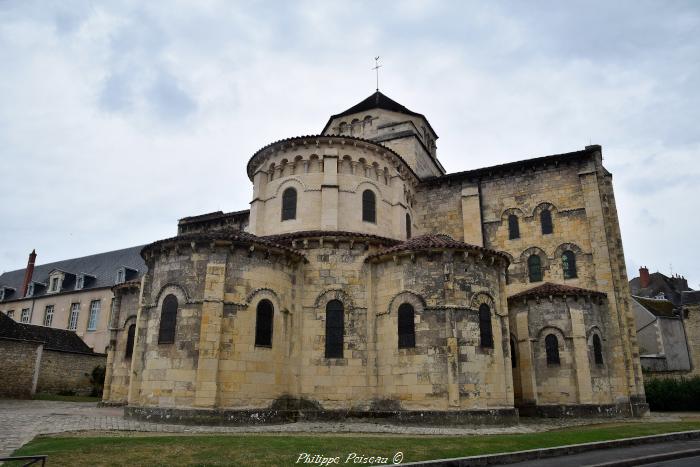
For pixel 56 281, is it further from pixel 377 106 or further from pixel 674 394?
pixel 674 394

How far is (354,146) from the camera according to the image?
24.4 metres

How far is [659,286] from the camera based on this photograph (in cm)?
4934

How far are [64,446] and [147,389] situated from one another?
6.95 m

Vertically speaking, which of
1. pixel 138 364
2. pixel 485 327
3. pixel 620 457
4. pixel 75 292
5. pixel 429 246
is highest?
pixel 75 292

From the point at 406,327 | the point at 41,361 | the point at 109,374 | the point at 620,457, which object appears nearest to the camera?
the point at 620,457

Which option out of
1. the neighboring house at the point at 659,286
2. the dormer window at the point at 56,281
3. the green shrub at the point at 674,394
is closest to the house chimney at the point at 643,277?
the neighboring house at the point at 659,286

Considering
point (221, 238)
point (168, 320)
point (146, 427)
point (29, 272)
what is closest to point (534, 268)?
point (221, 238)

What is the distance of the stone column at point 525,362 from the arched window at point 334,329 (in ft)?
29.4

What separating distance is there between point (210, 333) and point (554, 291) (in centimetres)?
1541

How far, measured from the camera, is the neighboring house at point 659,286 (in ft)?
158

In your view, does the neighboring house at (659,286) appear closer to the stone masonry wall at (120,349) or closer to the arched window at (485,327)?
the arched window at (485,327)

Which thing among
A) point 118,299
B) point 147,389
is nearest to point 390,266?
point 147,389

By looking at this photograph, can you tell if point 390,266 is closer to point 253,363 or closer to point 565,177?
point 253,363

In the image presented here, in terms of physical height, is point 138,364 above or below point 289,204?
below
